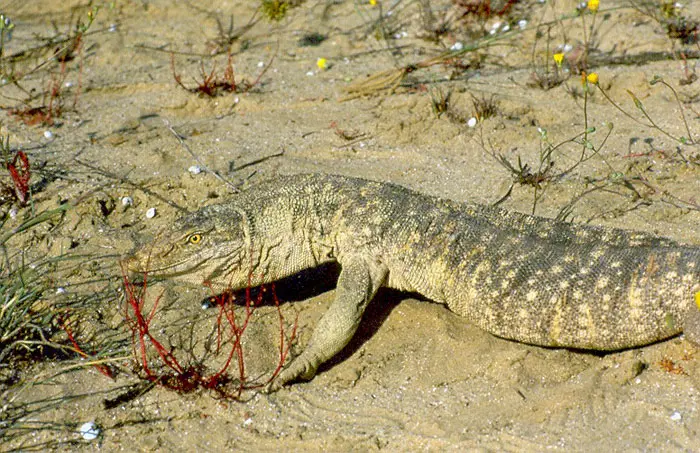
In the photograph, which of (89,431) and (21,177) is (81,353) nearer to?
(89,431)

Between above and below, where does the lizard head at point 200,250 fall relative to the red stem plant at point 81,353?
above

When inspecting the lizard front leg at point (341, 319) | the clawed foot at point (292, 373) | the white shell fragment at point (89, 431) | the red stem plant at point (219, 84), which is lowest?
the white shell fragment at point (89, 431)

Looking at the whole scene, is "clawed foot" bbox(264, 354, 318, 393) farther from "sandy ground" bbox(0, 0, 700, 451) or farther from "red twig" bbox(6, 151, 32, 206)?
"red twig" bbox(6, 151, 32, 206)

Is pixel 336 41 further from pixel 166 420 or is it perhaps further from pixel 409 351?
pixel 166 420

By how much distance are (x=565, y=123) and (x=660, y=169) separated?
107cm

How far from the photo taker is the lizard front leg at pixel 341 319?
15.2 ft

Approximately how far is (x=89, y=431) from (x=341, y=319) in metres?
1.60

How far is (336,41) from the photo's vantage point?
29.4 feet

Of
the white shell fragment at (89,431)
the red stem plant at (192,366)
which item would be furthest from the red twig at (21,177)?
the white shell fragment at (89,431)

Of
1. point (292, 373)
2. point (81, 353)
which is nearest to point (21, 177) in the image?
point (81, 353)

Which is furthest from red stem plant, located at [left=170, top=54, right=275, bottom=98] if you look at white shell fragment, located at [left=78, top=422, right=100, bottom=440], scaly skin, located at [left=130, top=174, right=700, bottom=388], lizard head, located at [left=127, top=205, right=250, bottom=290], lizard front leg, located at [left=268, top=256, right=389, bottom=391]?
white shell fragment, located at [left=78, top=422, right=100, bottom=440]

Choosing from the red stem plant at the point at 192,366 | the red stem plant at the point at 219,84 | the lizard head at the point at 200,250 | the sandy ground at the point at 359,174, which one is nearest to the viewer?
the sandy ground at the point at 359,174

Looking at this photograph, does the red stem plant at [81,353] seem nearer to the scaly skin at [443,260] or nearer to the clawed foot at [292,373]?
the scaly skin at [443,260]

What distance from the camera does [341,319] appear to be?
4727 millimetres
